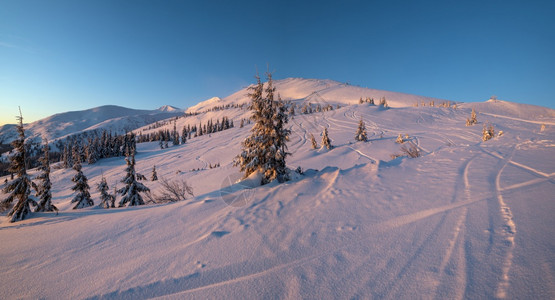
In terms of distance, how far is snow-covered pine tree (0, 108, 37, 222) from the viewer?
23.7 feet

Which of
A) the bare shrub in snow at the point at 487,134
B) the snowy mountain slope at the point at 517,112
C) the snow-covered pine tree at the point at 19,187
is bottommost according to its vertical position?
the snow-covered pine tree at the point at 19,187

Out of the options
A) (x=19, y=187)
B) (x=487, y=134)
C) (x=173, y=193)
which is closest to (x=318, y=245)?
(x=173, y=193)

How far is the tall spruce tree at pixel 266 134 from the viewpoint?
8242mm

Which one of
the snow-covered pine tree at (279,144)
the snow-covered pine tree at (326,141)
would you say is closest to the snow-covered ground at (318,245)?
the snow-covered pine tree at (279,144)

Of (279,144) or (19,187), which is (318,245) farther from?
(19,187)

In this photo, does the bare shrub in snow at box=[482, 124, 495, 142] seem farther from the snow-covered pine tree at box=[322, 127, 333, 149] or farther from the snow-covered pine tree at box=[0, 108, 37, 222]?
the snow-covered pine tree at box=[0, 108, 37, 222]

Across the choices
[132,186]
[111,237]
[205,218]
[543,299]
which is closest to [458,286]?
[543,299]

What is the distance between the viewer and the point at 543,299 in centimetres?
219

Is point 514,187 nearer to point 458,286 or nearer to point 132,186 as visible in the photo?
point 458,286

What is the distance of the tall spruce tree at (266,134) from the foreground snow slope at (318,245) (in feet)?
5.94

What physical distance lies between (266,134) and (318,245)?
565cm

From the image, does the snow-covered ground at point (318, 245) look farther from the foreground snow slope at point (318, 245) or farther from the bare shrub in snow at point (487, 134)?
the bare shrub in snow at point (487, 134)

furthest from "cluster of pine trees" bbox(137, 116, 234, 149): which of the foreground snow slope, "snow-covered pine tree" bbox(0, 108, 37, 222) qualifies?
the foreground snow slope

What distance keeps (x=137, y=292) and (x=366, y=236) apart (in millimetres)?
3636
